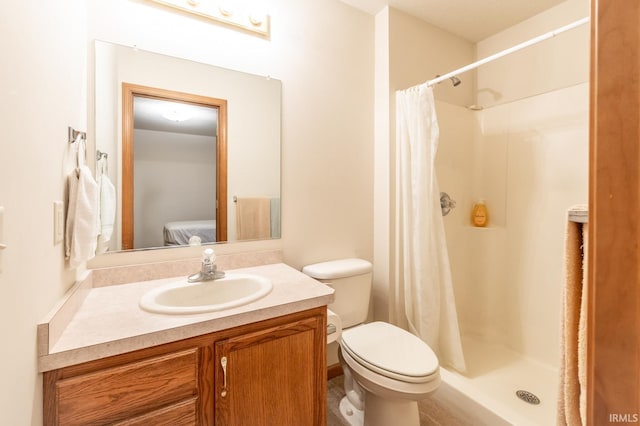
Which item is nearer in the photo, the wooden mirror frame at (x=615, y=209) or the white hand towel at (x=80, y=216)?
the wooden mirror frame at (x=615, y=209)

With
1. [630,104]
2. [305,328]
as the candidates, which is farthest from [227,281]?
[630,104]

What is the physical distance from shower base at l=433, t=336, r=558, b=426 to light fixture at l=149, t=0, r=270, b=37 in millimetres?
2205

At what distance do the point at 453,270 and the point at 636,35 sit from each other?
2.13m

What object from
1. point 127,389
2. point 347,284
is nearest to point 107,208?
point 127,389

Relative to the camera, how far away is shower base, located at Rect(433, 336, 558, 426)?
4.80 feet

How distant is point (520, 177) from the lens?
→ 2123 mm

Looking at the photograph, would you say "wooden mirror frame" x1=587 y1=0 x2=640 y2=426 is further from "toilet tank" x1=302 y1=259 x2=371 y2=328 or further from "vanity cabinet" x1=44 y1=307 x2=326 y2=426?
"toilet tank" x1=302 y1=259 x2=371 y2=328

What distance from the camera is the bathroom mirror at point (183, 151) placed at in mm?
1304

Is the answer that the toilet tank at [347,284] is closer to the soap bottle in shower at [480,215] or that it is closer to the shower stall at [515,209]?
the shower stall at [515,209]

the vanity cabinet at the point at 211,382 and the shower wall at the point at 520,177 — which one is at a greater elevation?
the shower wall at the point at 520,177

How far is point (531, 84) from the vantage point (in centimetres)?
207

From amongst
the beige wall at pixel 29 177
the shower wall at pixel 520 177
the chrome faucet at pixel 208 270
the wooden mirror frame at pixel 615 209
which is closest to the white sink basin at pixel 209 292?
the chrome faucet at pixel 208 270

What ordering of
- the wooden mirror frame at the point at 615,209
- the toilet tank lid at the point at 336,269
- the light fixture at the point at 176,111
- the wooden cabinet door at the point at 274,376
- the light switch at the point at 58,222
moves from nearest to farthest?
1. the wooden mirror frame at the point at 615,209
2. the light switch at the point at 58,222
3. the wooden cabinet door at the point at 274,376
4. the light fixture at the point at 176,111
5. the toilet tank lid at the point at 336,269

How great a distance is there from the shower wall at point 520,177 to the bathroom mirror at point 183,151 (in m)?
1.34
